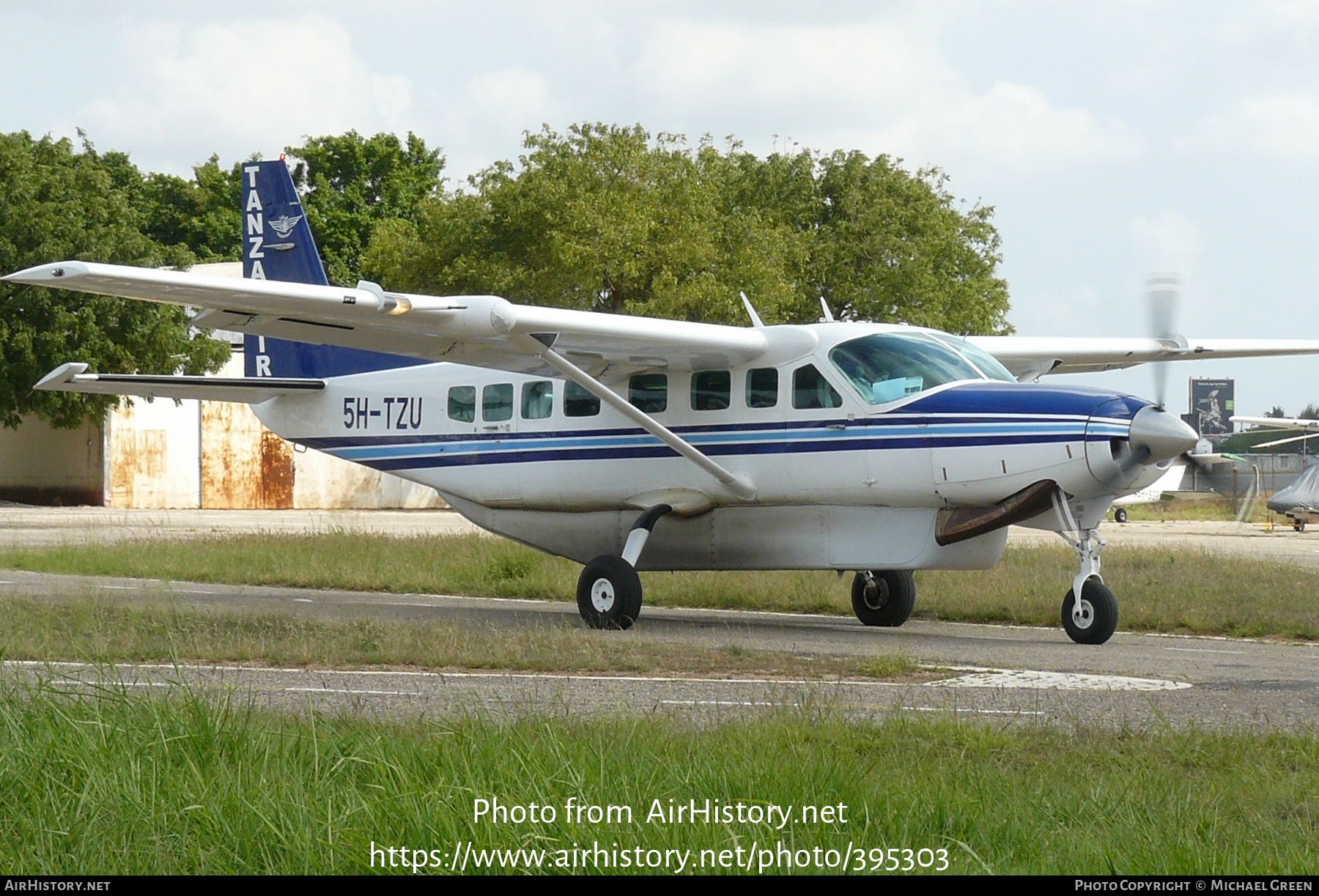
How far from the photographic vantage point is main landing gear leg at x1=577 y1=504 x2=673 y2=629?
43.5 feet

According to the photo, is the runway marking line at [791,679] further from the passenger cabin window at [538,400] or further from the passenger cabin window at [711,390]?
the passenger cabin window at [538,400]

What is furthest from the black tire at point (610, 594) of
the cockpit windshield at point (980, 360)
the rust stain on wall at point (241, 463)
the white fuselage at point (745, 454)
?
the rust stain on wall at point (241, 463)

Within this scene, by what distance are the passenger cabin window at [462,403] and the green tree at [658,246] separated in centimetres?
2028

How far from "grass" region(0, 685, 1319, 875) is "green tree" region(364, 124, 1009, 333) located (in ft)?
98.4

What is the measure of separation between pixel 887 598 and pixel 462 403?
4.83m

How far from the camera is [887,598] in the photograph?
14.5 metres

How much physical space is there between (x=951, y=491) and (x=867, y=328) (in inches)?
68.0

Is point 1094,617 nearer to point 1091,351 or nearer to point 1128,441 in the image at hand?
point 1128,441

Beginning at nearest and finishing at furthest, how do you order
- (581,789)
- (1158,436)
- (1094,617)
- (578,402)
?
(581,789)
(1158,436)
(1094,617)
(578,402)

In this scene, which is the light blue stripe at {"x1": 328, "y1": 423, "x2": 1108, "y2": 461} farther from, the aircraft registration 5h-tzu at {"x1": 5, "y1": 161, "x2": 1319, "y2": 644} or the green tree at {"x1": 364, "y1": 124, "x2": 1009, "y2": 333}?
the green tree at {"x1": 364, "y1": 124, "x2": 1009, "y2": 333}

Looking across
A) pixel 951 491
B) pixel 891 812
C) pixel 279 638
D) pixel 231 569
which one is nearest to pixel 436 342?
pixel 279 638

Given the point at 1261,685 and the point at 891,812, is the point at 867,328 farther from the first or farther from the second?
the point at 891,812

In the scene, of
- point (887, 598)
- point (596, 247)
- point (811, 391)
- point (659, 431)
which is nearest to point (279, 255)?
point (659, 431)

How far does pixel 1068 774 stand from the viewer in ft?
19.0
